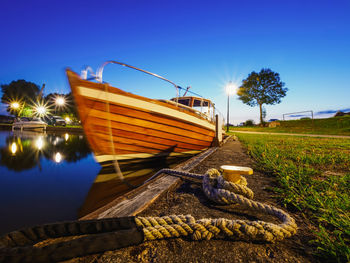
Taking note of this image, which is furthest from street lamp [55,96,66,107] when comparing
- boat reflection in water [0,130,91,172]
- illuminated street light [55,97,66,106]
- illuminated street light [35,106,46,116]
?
boat reflection in water [0,130,91,172]

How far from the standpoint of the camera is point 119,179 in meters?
3.96

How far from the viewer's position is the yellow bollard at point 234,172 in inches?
60.7

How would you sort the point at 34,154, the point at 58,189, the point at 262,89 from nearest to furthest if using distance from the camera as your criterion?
the point at 58,189 → the point at 34,154 → the point at 262,89

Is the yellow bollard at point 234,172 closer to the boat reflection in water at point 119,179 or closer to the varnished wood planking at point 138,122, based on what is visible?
the boat reflection in water at point 119,179

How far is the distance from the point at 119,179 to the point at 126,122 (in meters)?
1.40

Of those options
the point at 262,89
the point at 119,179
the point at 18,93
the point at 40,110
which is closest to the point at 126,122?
the point at 119,179

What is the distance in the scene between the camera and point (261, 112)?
Answer: 3516cm

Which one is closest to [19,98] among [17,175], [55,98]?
[55,98]

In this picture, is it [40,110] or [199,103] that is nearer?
[199,103]

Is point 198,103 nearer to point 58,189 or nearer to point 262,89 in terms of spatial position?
point 58,189

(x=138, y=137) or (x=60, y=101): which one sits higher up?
(x=60, y=101)

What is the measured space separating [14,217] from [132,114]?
2523 millimetres

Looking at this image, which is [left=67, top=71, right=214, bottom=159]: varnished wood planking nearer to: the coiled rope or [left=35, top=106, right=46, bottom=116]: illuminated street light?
the coiled rope

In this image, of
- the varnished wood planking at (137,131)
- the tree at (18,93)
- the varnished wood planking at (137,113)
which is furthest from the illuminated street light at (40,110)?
the varnished wood planking at (137,113)
